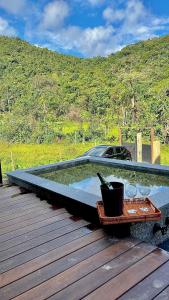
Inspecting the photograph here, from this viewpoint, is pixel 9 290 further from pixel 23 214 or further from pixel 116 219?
pixel 23 214

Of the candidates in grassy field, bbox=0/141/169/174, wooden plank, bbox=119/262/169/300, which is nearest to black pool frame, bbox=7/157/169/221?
wooden plank, bbox=119/262/169/300

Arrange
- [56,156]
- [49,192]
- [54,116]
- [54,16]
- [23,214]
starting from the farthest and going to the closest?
1. [54,116]
2. [56,156]
3. [54,16]
4. [49,192]
5. [23,214]

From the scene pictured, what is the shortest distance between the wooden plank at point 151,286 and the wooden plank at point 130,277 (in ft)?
0.09

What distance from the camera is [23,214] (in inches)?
104

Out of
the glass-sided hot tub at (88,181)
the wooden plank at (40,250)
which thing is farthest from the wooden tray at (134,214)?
the wooden plank at (40,250)

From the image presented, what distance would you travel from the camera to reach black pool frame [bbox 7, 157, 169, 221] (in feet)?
8.35

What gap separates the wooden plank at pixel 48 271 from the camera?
57.7 inches

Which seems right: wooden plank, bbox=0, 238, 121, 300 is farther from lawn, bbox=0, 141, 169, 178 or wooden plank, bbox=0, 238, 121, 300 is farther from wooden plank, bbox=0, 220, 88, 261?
lawn, bbox=0, 141, 169, 178

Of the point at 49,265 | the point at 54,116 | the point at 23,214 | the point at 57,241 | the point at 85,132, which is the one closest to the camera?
the point at 49,265

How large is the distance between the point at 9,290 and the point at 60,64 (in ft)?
90.7

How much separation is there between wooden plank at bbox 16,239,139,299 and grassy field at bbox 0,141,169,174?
9.18m

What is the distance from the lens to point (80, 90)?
2261 cm

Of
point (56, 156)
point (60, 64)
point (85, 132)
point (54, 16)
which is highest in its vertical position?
point (60, 64)

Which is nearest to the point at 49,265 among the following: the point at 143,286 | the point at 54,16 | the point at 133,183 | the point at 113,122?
the point at 143,286
